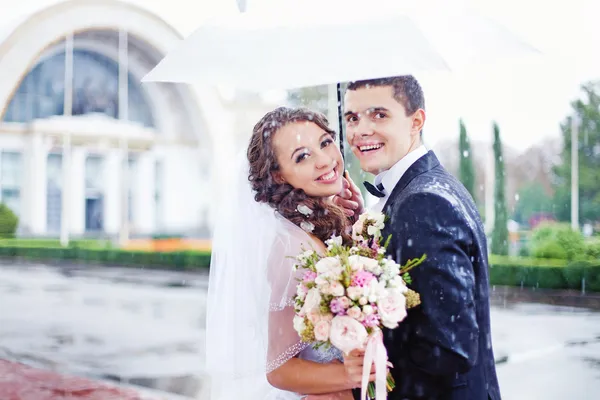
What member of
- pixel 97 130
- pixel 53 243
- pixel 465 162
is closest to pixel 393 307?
pixel 53 243

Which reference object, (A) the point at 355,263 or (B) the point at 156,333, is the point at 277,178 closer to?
(A) the point at 355,263

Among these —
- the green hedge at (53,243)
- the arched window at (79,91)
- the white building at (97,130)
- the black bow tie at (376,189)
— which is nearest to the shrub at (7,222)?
the green hedge at (53,243)

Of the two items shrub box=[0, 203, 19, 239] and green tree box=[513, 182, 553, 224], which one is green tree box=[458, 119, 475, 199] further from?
shrub box=[0, 203, 19, 239]

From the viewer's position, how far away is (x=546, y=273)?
492 inches

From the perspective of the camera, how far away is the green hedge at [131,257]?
412 inches

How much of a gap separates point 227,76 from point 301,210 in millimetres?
518

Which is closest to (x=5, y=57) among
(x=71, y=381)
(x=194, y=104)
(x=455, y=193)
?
(x=71, y=381)

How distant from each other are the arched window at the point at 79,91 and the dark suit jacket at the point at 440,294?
9.81m

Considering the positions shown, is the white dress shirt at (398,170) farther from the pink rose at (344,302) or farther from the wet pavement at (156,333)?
the wet pavement at (156,333)

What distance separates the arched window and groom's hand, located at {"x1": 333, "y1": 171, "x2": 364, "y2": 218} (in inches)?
359

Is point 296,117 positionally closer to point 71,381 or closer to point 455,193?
point 455,193

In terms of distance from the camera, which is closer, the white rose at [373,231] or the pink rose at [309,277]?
the pink rose at [309,277]

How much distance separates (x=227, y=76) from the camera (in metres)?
2.36

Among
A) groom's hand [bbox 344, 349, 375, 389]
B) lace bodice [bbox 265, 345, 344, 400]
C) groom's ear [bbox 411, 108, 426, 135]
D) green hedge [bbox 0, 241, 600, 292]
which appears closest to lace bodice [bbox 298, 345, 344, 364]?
lace bodice [bbox 265, 345, 344, 400]
